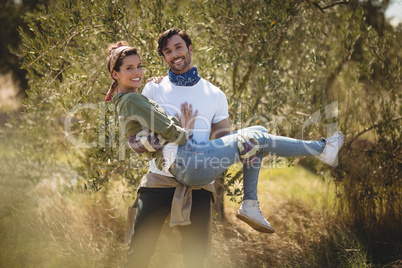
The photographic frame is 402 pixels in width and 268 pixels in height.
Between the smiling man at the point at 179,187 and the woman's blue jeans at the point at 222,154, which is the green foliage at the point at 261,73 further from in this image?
the woman's blue jeans at the point at 222,154

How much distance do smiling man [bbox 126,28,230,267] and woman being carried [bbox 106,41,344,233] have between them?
90mm

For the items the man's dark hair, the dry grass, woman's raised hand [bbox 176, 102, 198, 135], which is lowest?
the dry grass

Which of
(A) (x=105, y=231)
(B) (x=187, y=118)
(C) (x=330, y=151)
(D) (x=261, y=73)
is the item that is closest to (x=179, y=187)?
(B) (x=187, y=118)

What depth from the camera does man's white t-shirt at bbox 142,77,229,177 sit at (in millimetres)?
Result: 3059

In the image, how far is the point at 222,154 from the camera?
2.84m

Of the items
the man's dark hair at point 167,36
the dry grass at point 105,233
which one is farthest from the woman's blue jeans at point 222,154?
the dry grass at point 105,233

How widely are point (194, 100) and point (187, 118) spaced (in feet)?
0.74

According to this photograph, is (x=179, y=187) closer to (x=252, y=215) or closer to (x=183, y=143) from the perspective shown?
(x=183, y=143)

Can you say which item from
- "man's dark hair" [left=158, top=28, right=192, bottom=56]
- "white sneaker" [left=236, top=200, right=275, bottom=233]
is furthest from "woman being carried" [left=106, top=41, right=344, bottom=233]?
"man's dark hair" [left=158, top=28, right=192, bottom=56]

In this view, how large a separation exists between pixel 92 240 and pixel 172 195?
2.07 metres

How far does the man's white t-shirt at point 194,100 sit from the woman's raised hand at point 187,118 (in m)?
0.06

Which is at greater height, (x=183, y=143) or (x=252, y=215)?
(x=183, y=143)

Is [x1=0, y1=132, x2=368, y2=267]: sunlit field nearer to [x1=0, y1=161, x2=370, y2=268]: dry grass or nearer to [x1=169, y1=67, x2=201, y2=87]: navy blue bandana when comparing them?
[x1=0, y1=161, x2=370, y2=268]: dry grass

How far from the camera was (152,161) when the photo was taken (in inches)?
122
